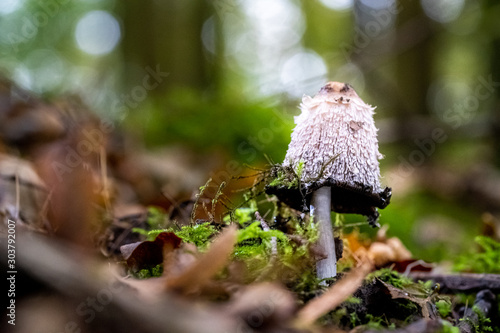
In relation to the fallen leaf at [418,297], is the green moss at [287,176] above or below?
above

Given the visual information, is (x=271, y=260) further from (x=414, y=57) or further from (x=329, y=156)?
(x=414, y=57)

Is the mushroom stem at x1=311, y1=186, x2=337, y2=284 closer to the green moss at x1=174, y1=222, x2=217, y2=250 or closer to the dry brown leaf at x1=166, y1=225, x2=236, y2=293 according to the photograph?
the green moss at x1=174, y1=222, x2=217, y2=250

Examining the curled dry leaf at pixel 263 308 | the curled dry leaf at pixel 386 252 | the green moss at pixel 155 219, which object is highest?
the green moss at pixel 155 219

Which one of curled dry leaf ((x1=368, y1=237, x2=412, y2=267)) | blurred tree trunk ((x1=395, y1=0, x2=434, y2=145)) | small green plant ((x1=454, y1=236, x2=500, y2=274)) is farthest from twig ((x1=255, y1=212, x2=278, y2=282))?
blurred tree trunk ((x1=395, y1=0, x2=434, y2=145))

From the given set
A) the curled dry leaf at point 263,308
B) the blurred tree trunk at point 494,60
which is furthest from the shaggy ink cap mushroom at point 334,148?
the blurred tree trunk at point 494,60

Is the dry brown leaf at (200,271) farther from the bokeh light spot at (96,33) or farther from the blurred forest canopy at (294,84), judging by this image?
the bokeh light spot at (96,33)

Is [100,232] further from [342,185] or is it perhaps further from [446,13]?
[446,13]
